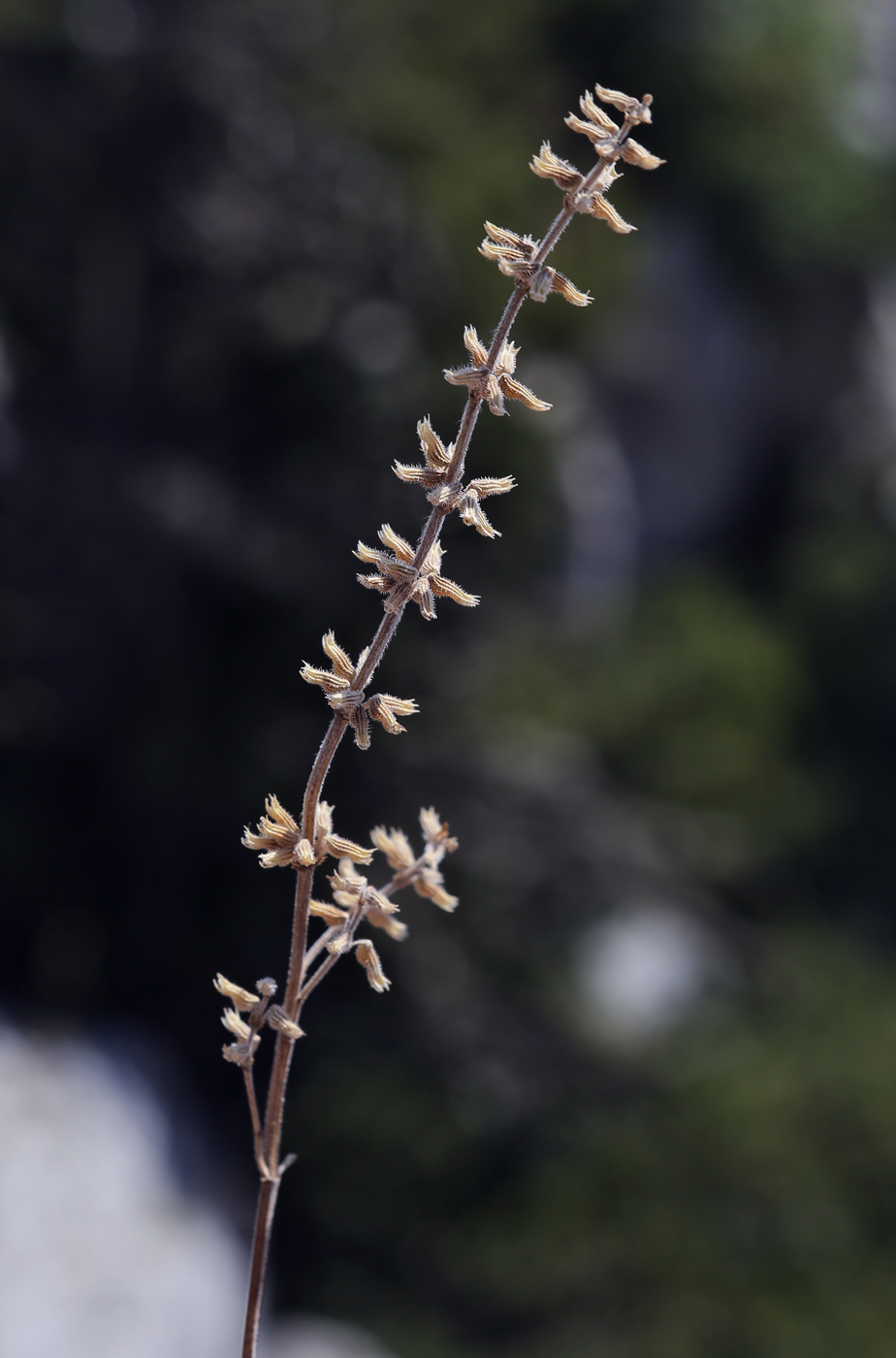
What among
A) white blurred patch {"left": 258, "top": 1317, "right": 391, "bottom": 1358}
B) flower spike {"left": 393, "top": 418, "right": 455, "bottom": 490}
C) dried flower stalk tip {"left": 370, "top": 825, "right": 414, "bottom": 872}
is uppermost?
white blurred patch {"left": 258, "top": 1317, "right": 391, "bottom": 1358}

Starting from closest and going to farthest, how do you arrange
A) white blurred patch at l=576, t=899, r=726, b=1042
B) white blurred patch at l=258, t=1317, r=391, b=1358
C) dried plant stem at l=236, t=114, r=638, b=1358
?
dried plant stem at l=236, t=114, r=638, b=1358 < white blurred patch at l=258, t=1317, r=391, b=1358 < white blurred patch at l=576, t=899, r=726, b=1042

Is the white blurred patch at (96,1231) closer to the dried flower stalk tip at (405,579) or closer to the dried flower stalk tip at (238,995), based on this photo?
the dried flower stalk tip at (238,995)

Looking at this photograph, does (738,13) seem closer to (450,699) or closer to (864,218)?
(864,218)

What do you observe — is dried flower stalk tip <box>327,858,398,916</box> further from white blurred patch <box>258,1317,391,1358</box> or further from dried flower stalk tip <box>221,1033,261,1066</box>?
white blurred patch <box>258,1317,391,1358</box>

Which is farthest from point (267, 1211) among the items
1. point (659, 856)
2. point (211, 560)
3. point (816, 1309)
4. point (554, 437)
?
point (554, 437)

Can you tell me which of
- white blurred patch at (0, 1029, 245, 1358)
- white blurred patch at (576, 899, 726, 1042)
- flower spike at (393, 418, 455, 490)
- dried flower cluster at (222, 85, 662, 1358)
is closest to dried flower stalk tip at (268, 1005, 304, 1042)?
dried flower cluster at (222, 85, 662, 1358)

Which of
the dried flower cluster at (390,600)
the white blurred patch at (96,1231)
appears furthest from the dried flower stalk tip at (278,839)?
the white blurred patch at (96,1231)
